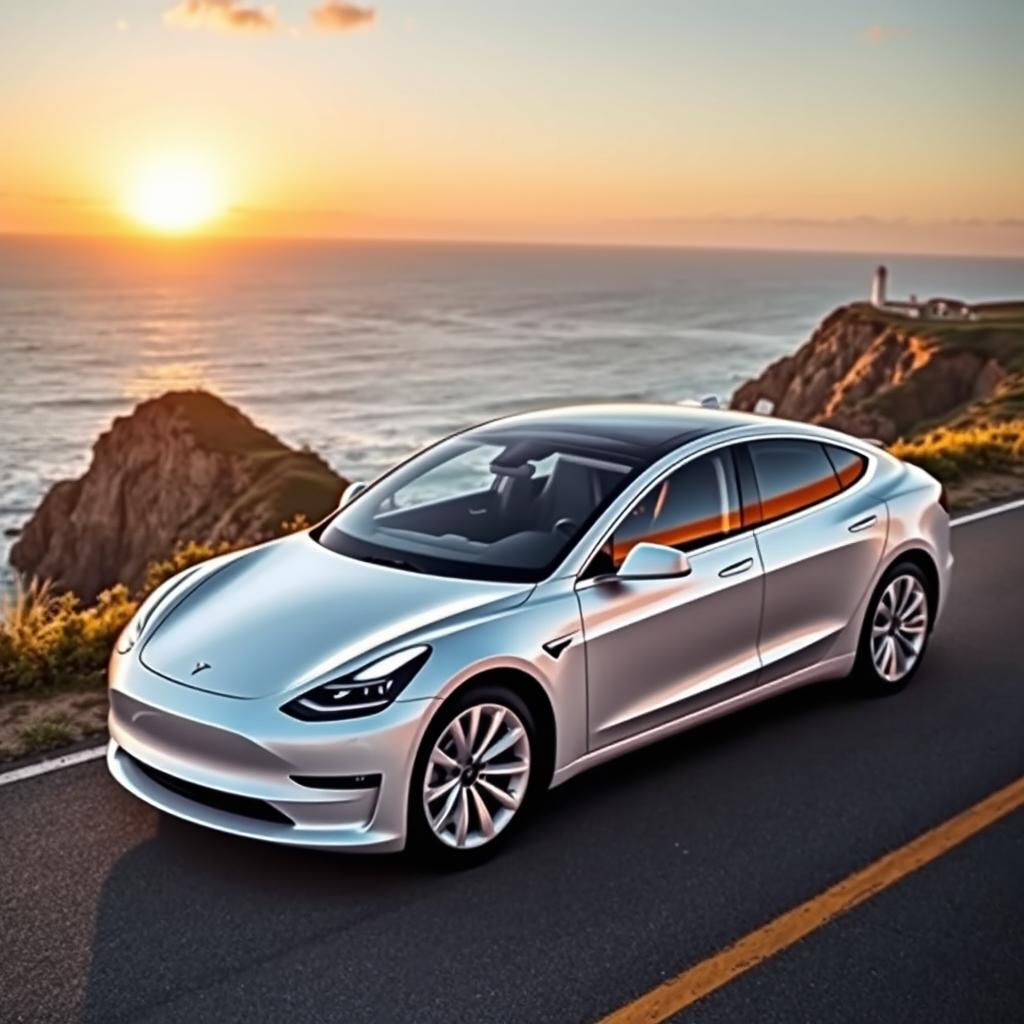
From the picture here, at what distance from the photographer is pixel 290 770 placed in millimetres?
5227

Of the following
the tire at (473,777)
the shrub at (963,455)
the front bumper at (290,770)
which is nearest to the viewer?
the front bumper at (290,770)

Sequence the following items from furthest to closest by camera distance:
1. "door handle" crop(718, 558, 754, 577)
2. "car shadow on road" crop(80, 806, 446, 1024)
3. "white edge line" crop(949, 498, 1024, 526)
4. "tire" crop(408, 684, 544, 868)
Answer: "white edge line" crop(949, 498, 1024, 526)
"door handle" crop(718, 558, 754, 577)
"tire" crop(408, 684, 544, 868)
"car shadow on road" crop(80, 806, 446, 1024)

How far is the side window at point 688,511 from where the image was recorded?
6414 mm

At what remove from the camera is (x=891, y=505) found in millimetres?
7707

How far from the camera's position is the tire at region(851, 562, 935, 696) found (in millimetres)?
7621

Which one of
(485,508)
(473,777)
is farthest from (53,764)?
(485,508)

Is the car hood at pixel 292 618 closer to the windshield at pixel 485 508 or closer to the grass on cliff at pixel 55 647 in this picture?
the windshield at pixel 485 508

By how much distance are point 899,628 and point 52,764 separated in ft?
14.6

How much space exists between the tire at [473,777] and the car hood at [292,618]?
1.29 feet

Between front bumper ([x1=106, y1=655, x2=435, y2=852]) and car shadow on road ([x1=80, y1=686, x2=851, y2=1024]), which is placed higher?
front bumper ([x1=106, y1=655, x2=435, y2=852])

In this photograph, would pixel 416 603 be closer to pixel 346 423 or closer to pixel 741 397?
pixel 741 397

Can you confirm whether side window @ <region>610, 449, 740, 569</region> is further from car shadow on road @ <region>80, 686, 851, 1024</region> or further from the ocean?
the ocean

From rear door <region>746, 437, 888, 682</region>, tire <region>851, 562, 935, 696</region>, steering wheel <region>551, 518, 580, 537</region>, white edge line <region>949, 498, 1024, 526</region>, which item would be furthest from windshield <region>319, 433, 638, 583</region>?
white edge line <region>949, 498, 1024, 526</region>

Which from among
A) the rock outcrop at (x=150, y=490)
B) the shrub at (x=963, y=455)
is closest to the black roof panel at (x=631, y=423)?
the shrub at (x=963, y=455)
